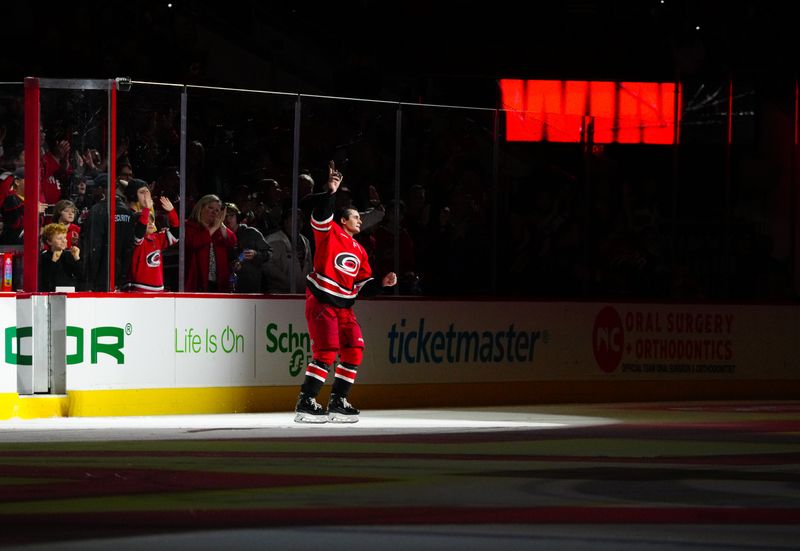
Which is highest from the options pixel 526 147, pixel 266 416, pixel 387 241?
pixel 526 147

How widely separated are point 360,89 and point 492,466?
11886 mm

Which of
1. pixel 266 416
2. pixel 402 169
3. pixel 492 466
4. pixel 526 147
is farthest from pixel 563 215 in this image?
pixel 492 466

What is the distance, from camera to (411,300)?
16.4m

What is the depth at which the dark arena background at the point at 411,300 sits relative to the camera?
9.65m

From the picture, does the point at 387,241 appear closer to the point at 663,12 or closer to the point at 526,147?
the point at 526,147

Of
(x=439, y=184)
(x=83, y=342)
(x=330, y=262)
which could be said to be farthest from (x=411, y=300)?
(x=83, y=342)

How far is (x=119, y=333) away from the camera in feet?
47.2

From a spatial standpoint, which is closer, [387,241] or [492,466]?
[492,466]

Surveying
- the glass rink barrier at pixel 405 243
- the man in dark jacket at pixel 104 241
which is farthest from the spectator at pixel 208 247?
the man in dark jacket at pixel 104 241

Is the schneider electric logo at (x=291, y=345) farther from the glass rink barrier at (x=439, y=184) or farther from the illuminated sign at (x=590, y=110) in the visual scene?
the illuminated sign at (x=590, y=110)

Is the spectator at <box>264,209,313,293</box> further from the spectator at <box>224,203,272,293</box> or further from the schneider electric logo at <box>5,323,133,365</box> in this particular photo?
the schneider electric logo at <box>5,323,133,365</box>

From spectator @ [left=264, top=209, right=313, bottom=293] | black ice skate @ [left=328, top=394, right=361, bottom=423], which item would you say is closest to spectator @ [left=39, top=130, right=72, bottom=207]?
spectator @ [left=264, top=209, right=313, bottom=293]

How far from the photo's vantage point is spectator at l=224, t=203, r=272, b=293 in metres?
15.1

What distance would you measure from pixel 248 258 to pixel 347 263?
1.80 meters
